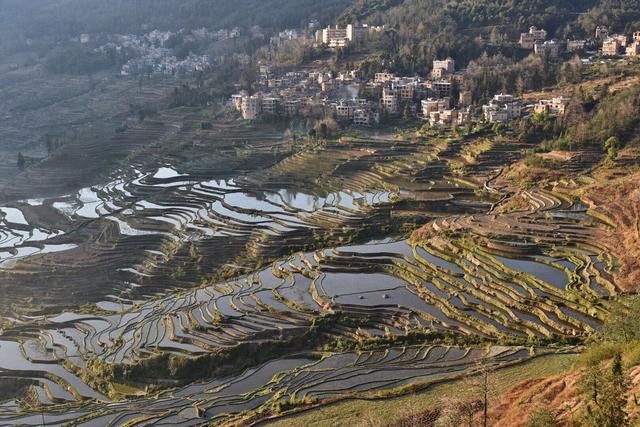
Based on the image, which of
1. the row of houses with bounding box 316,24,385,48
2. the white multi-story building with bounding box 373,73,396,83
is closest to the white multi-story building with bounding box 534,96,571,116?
the white multi-story building with bounding box 373,73,396,83

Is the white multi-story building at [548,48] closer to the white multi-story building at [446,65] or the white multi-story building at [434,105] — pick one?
the white multi-story building at [446,65]

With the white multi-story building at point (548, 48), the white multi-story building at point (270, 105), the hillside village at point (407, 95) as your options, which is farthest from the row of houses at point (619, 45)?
the white multi-story building at point (270, 105)

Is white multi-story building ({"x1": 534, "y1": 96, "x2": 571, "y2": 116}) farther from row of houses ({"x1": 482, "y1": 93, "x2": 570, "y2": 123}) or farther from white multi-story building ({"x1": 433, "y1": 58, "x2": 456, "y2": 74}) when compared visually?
white multi-story building ({"x1": 433, "y1": 58, "x2": 456, "y2": 74})

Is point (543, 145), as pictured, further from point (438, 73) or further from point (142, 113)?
point (142, 113)

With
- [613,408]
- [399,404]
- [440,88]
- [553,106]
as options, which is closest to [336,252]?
[399,404]

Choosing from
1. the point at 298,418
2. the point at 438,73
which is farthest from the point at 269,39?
the point at 298,418

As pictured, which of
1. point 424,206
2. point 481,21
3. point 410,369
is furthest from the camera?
point 481,21
